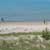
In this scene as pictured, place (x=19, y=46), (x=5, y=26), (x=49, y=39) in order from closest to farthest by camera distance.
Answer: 1. (x=19, y=46)
2. (x=49, y=39)
3. (x=5, y=26)

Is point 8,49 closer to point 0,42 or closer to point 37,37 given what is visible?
point 0,42

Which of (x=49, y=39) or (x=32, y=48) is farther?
(x=49, y=39)

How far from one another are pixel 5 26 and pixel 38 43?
835 centimetres

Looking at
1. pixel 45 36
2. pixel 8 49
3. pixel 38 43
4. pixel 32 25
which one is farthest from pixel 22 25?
pixel 8 49

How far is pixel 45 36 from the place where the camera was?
1381cm

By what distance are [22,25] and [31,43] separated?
9.20 metres

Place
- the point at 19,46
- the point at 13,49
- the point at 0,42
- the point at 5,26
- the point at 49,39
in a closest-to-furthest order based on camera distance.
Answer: the point at 13,49, the point at 19,46, the point at 0,42, the point at 49,39, the point at 5,26

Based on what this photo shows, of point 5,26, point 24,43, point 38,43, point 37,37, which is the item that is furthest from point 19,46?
point 5,26

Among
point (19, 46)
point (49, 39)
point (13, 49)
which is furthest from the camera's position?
point (49, 39)

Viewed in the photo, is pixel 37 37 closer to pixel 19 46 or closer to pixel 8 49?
pixel 19 46

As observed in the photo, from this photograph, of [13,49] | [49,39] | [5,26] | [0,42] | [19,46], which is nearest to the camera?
[13,49]

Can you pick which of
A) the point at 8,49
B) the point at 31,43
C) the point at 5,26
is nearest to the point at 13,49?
the point at 8,49

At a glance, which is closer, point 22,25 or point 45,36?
point 45,36

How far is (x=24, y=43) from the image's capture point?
12.1 meters
